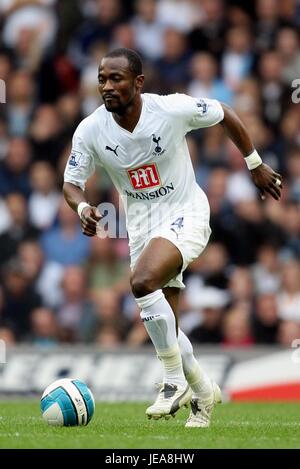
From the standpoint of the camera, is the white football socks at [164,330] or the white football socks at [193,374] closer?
the white football socks at [164,330]

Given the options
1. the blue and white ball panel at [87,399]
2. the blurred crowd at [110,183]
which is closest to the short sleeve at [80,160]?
the blue and white ball panel at [87,399]

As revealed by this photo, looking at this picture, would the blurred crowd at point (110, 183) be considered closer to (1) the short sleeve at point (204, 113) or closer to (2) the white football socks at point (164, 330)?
(1) the short sleeve at point (204, 113)

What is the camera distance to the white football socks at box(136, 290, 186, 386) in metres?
7.94

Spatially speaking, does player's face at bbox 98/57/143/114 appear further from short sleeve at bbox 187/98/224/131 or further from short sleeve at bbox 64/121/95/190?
short sleeve at bbox 187/98/224/131

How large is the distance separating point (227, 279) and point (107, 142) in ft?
18.5

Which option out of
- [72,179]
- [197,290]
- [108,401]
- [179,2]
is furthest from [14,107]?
[72,179]

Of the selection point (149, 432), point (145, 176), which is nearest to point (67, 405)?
point (149, 432)

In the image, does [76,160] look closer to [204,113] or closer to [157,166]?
[157,166]

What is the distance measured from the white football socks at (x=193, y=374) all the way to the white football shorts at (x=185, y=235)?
0.44m

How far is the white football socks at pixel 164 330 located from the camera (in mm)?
7938

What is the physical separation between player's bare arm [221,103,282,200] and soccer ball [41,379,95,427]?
6.37ft

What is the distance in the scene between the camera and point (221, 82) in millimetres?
15477

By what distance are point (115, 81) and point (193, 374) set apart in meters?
2.16

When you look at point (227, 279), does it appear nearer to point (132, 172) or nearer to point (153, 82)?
point (153, 82)
